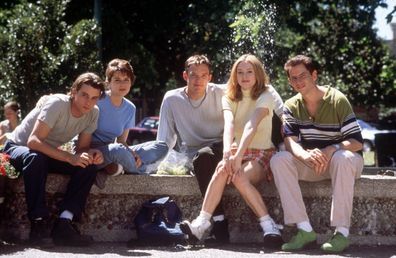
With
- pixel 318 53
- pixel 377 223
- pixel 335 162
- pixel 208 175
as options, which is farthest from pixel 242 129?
pixel 318 53

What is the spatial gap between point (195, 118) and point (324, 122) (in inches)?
47.0

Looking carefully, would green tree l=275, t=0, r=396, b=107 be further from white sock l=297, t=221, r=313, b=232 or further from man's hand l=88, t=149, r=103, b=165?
man's hand l=88, t=149, r=103, b=165

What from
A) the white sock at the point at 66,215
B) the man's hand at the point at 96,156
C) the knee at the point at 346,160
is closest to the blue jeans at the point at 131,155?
the man's hand at the point at 96,156

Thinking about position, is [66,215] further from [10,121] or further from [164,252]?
[10,121]

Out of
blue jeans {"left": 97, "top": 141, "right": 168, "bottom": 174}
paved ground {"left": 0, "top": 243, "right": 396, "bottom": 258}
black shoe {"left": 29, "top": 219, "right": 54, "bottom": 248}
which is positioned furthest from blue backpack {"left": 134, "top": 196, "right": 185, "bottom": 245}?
black shoe {"left": 29, "top": 219, "right": 54, "bottom": 248}

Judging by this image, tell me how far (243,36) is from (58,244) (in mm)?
7558

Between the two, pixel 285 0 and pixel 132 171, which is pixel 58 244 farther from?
pixel 285 0

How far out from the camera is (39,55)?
48.9 feet

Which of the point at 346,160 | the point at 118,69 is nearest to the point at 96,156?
the point at 118,69

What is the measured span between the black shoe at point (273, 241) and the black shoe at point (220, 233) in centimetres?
42

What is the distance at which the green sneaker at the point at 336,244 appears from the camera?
5418mm

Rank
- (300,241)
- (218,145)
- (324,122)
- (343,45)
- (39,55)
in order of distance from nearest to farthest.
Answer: (300,241)
(324,122)
(218,145)
(39,55)
(343,45)

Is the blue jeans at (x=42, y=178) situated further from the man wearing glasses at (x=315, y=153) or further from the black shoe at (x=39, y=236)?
the man wearing glasses at (x=315, y=153)

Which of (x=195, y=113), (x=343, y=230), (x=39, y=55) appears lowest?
(x=343, y=230)
